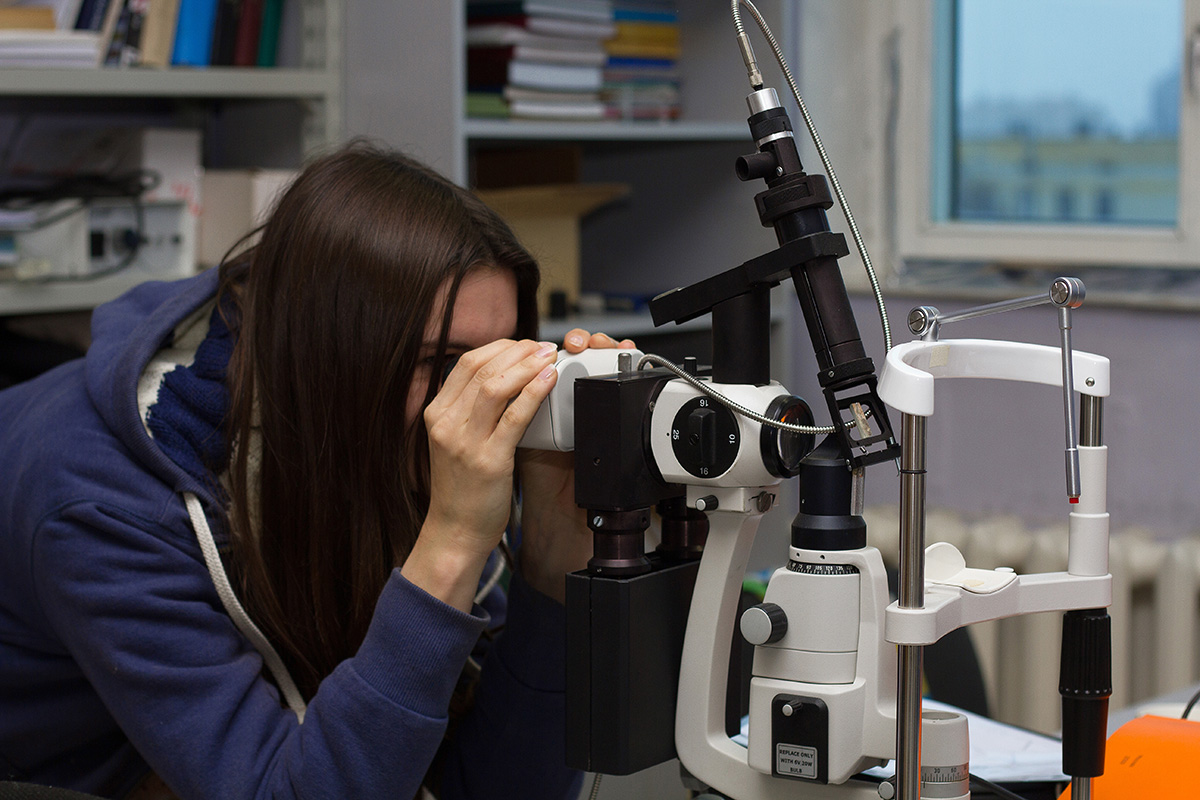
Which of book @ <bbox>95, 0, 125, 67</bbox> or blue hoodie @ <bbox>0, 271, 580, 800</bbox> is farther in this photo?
book @ <bbox>95, 0, 125, 67</bbox>

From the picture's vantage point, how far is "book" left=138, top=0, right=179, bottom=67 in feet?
5.66

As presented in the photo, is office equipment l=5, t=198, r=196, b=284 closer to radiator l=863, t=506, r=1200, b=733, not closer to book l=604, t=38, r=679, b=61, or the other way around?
book l=604, t=38, r=679, b=61

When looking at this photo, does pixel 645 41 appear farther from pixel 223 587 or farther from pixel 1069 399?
pixel 1069 399

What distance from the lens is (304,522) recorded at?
3.32 ft

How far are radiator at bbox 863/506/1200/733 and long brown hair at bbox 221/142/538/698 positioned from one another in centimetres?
104

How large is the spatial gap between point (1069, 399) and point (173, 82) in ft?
4.81

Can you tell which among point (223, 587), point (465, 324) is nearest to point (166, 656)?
point (223, 587)

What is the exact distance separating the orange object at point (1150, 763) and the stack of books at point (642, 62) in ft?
4.79

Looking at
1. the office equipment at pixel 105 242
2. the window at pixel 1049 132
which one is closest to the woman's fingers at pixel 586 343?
the office equipment at pixel 105 242

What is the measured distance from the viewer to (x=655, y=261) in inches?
92.0

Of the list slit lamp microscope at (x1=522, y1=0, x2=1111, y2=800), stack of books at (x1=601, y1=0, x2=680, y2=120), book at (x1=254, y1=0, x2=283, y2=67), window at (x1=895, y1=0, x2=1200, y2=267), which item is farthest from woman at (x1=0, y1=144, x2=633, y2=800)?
window at (x1=895, y1=0, x2=1200, y2=267)

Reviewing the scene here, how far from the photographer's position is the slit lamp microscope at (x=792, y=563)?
0.66 metres

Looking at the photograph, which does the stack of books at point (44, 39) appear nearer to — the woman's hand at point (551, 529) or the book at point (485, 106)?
the book at point (485, 106)

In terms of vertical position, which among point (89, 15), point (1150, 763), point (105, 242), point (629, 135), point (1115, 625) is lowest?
point (1115, 625)
